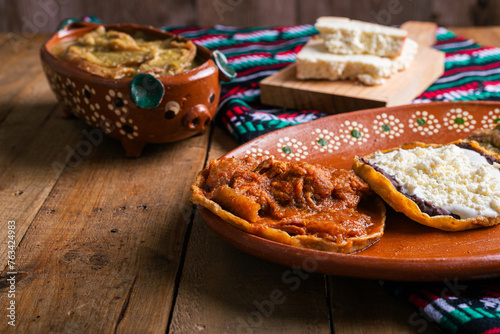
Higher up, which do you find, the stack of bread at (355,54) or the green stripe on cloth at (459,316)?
the green stripe on cloth at (459,316)

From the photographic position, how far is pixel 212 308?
1460 mm

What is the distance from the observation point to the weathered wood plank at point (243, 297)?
4.61 feet

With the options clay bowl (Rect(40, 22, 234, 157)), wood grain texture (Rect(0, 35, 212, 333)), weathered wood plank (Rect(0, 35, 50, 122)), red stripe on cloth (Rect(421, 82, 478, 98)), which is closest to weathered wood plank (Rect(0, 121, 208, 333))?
wood grain texture (Rect(0, 35, 212, 333))

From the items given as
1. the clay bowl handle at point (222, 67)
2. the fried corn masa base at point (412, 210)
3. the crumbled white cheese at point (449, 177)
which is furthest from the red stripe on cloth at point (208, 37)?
the fried corn masa base at point (412, 210)

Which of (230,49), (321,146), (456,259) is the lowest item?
(230,49)

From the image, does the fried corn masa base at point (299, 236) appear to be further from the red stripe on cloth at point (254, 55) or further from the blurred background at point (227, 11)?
the blurred background at point (227, 11)

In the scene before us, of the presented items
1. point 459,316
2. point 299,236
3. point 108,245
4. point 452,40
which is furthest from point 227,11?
point 459,316

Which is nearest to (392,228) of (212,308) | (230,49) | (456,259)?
(456,259)

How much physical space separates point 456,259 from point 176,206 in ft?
3.28

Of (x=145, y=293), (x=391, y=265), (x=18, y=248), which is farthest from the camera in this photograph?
(x=18, y=248)

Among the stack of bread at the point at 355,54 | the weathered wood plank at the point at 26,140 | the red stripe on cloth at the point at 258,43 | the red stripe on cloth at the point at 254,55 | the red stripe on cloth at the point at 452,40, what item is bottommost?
the red stripe on cloth at the point at 452,40

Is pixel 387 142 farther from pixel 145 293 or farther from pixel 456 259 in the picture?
pixel 145 293

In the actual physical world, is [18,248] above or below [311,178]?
below

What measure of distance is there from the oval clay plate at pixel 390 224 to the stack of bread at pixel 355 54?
0.52 meters
